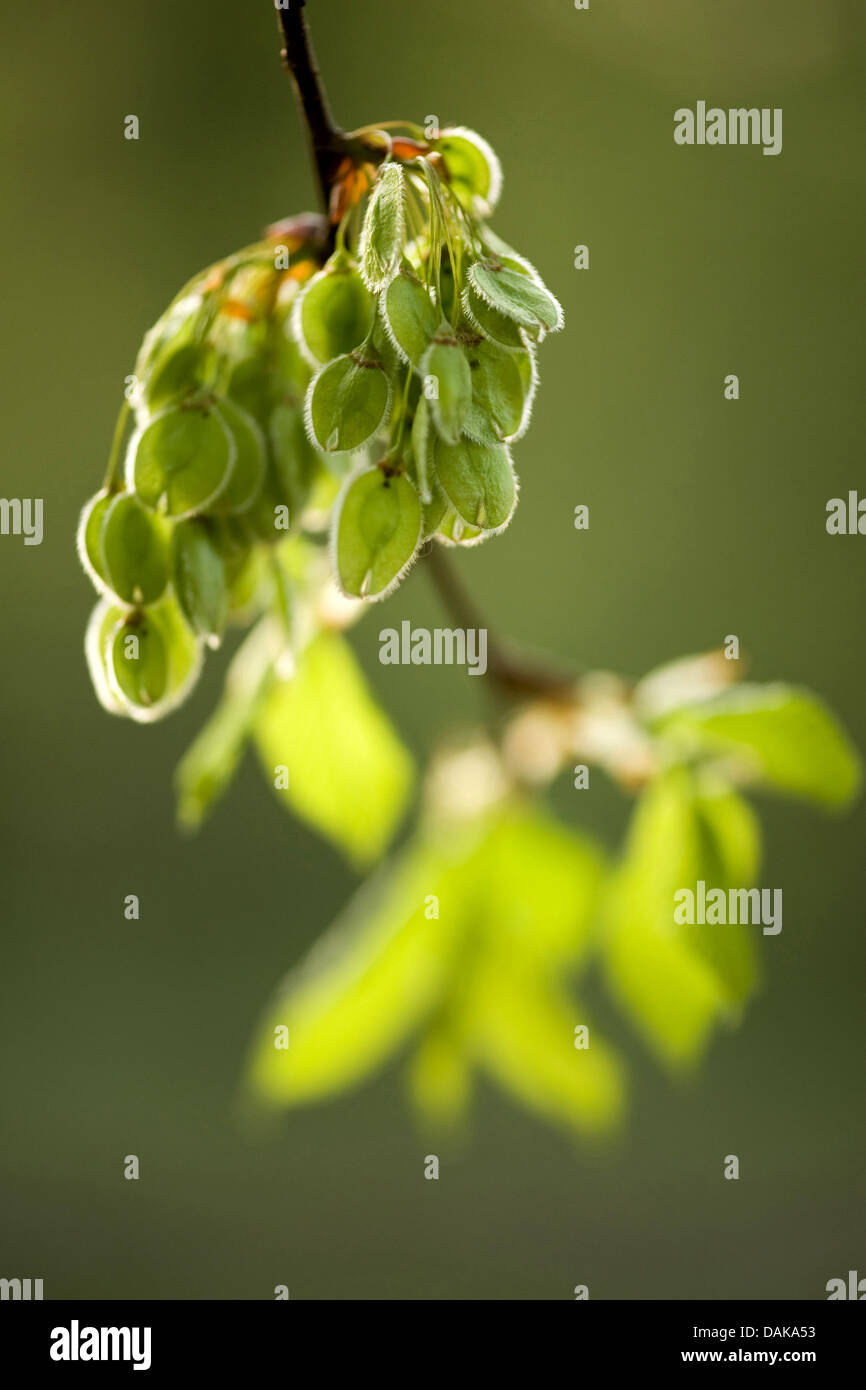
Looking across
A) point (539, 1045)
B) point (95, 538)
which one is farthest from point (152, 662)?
point (539, 1045)

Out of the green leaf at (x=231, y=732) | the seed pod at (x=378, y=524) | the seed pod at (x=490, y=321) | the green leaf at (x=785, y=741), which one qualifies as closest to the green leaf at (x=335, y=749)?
the green leaf at (x=231, y=732)

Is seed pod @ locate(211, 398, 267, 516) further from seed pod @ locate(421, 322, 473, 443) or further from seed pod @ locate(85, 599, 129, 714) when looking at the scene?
seed pod @ locate(421, 322, 473, 443)

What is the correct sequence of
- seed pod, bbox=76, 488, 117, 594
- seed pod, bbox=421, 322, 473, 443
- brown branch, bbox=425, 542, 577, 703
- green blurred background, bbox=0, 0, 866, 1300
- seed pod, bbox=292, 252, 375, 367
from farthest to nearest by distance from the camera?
green blurred background, bbox=0, 0, 866, 1300 → brown branch, bbox=425, 542, 577, 703 → seed pod, bbox=76, 488, 117, 594 → seed pod, bbox=292, 252, 375, 367 → seed pod, bbox=421, 322, 473, 443

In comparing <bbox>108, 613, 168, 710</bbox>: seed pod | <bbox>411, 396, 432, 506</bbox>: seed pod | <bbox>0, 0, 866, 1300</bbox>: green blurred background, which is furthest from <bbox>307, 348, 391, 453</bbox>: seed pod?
<bbox>0, 0, 866, 1300</bbox>: green blurred background

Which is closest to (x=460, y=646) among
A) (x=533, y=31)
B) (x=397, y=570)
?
(x=397, y=570)

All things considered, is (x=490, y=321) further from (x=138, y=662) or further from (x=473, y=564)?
(x=473, y=564)

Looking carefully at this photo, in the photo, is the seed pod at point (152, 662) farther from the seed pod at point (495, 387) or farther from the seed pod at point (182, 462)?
the seed pod at point (495, 387)
